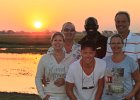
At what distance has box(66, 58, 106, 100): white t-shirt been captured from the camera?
6.41 metres

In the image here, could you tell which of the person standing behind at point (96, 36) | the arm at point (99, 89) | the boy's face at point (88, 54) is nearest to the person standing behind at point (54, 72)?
the boy's face at point (88, 54)

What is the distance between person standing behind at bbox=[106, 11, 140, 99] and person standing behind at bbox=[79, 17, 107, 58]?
0.67m

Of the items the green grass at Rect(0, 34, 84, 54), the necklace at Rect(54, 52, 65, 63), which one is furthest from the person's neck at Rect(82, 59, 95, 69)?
the green grass at Rect(0, 34, 84, 54)

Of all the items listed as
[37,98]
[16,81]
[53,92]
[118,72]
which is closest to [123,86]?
[118,72]

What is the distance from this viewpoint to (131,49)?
6840 mm

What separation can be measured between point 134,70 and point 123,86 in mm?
305

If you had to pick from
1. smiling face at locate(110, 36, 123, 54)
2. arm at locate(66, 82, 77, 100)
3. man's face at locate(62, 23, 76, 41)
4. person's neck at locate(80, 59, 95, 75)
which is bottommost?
arm at locate(66, 82, 77, 100)

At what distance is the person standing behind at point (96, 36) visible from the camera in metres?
7.55

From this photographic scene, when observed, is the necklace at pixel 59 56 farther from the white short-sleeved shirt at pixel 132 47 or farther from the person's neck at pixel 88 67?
the white short-sleeved shirt at pixel 132 47

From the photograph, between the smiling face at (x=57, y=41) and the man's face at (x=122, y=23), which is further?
the man's face at (x=122, y=23)

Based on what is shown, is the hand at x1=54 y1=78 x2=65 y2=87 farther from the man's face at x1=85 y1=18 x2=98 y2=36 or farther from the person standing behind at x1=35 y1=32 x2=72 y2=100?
the man's face at x1=85 y1=18 x2=98 y2=36

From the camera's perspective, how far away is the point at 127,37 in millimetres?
6906

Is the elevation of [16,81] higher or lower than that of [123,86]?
lower

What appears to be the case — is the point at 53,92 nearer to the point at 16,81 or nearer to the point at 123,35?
the point at 123,35
